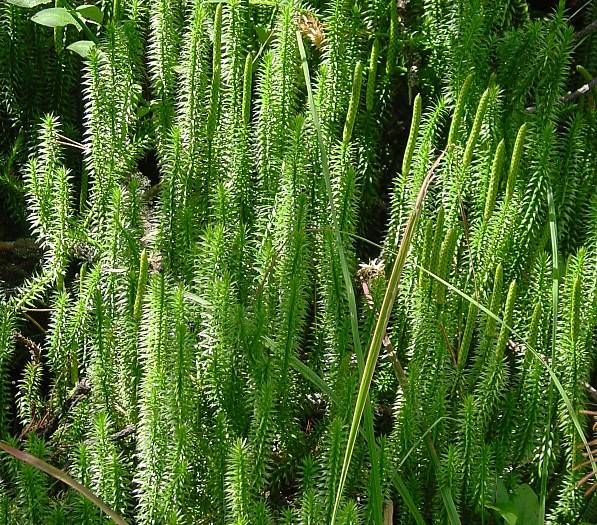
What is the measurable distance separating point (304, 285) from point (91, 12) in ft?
2.51

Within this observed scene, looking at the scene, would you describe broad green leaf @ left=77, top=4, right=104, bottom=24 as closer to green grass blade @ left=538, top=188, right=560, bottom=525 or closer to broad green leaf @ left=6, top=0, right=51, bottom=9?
broad green leaf @ left=6, top=0, right=51, bottom=9

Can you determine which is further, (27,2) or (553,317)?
(27,2)

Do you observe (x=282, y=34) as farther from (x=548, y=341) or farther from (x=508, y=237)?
(x=548, y=341)

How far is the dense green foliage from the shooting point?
62.6 inches

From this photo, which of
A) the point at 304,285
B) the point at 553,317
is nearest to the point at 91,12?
the point at 304,285

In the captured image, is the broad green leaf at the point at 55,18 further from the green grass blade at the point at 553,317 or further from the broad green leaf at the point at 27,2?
the green grass blade at the point at 553,317

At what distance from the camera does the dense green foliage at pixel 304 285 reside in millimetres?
1589

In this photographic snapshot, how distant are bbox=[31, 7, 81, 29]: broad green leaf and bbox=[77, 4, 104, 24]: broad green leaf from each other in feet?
0.09

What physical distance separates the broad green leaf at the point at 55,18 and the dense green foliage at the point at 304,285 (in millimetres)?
83

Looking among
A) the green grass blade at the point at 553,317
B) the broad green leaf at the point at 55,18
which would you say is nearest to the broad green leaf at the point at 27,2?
the broad green leaf at the point at 55,18

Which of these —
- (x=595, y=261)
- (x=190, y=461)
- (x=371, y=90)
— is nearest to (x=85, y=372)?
(x=190, y=461)

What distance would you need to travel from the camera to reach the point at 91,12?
6.46ft

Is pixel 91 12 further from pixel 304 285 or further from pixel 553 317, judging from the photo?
pixel 553 317

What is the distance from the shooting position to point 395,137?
6.97ft
